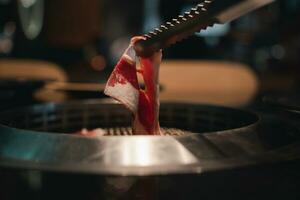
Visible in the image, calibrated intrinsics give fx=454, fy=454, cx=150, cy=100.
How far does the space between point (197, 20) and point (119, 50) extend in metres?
5.77

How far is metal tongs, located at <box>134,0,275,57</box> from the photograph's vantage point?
0.45 metres

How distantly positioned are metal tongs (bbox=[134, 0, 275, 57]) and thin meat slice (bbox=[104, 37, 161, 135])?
52mm

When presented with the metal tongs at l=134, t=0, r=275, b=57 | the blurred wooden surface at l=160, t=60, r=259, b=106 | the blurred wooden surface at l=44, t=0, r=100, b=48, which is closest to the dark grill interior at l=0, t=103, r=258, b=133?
the metal tongs at l=134, t=0, r=275, b=57

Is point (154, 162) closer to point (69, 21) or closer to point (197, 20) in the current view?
point (197, 20)

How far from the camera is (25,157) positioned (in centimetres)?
62

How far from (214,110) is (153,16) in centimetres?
620

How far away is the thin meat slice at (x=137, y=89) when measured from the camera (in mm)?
777

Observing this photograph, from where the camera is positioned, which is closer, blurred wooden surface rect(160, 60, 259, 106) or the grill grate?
the grill grate

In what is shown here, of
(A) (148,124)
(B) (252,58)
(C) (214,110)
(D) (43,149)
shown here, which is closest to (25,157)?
(D) (43,149)

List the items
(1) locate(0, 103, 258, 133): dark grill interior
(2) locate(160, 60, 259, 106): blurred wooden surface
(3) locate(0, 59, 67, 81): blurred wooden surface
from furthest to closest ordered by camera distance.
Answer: (3) locate(0, 59, 67, 81): blurred wooden surface < (2) locate(160, 60, 259, 106): blurred wooden surface < (1) locate(0, 103, 258, 133): dark grill interior

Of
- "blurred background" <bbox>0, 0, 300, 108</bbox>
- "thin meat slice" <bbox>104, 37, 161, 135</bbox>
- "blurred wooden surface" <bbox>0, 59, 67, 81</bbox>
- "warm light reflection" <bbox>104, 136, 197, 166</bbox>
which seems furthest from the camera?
"blurred wooden surface" <bbox>0, 59, 67, 81</bbox>

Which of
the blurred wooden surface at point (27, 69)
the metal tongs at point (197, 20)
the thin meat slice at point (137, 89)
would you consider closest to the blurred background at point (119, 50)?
the blurred wooden surface at point (27, 69)

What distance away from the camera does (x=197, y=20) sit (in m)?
0.54

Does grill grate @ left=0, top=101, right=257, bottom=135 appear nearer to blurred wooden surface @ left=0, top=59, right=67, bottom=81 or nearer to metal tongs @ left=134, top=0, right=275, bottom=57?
metal tongs @ left=134, top=0, right=275, bottom=57
